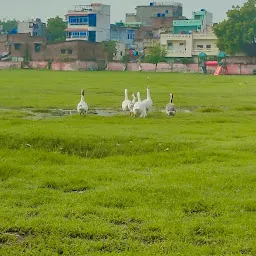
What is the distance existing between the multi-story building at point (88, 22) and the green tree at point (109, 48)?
364 centimetres

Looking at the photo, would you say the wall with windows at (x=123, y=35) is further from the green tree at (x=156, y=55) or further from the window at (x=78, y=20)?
the green tree at (x=156, y=55)

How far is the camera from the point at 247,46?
84375 millimetres

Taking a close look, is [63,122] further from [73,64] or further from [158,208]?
[73,64]

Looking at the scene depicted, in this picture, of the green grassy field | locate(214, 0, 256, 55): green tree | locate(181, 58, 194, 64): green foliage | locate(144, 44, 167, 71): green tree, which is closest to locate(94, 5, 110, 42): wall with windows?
locate(144, 44, 167, 71): green tree

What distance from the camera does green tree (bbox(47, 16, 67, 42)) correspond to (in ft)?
340

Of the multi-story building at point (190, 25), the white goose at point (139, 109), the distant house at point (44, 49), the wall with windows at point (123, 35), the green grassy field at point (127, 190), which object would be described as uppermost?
the multi-story building at point (190, 25)

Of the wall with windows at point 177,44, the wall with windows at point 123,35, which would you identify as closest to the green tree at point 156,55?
the wall with windows at point 177,44

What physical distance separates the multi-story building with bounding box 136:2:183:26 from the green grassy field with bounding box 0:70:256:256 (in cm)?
8990

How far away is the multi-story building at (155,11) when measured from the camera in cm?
10431

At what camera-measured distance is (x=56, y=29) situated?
10394 cm

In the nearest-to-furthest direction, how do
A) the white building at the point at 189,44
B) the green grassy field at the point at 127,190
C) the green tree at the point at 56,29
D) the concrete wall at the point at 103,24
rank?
1. the green grassy field at the point at 127,190
2. the white building at the point at 189,44
3. the concrete wall at the point at 103,24
4. the green tree at the point at 56,29

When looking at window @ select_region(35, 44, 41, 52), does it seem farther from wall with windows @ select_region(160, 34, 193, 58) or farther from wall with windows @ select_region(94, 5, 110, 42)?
wall with windows @ select_region(160, 34, 193, 58)

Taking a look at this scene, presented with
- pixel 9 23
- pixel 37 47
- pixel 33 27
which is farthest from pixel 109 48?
pixel 9 23

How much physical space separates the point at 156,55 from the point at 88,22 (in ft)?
40.0
